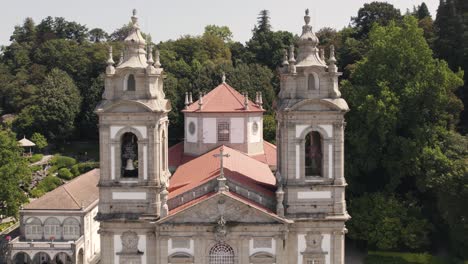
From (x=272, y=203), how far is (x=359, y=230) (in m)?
14.1

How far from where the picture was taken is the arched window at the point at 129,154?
22.6 metres

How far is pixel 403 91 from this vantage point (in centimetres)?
3550

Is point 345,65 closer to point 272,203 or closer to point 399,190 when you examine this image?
point 399,190

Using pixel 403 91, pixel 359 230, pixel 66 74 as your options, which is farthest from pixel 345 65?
pixel 66 74

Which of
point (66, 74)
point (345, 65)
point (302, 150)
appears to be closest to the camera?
point (302, 150)

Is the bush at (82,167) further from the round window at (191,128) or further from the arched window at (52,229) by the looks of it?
the round window at (191,128)

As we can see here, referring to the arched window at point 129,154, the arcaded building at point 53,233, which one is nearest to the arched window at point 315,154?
the arched window at point 129,154

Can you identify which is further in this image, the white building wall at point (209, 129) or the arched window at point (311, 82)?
the white building wall at point (209, 129)

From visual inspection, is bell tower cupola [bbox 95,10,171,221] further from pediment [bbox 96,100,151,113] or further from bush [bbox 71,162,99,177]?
bush [bbox 71,162,99,177]

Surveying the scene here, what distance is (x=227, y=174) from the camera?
2255cm

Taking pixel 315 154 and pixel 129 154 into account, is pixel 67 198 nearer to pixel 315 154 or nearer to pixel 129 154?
pixel 129 154

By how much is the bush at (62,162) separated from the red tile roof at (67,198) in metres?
18.9

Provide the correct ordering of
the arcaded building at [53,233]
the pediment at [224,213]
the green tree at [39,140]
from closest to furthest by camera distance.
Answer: the pediment at [224,213] < the arcaded building at [53,233] < the green tree at [39,140]

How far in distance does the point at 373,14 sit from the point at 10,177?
133 ft
